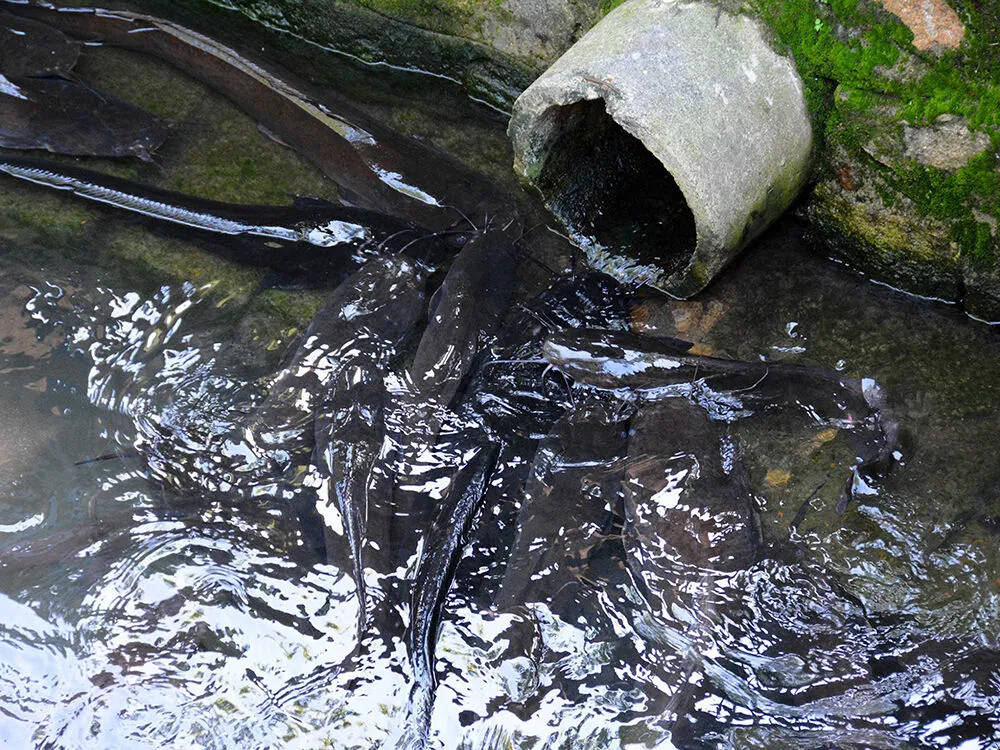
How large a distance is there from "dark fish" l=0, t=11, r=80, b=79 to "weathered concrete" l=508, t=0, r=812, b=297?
281cm

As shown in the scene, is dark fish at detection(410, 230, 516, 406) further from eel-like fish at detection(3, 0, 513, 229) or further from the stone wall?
the stone wall

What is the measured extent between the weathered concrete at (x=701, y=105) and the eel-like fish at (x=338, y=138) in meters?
0.58

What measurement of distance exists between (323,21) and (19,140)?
5.94ft

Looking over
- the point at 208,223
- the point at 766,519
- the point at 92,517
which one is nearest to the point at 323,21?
Answer: the point at 208,223

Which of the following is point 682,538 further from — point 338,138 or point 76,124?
point 76,124

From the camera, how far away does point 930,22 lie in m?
3.40

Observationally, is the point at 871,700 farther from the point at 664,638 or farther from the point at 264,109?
the point at 264,109

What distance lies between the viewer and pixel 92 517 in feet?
11.0

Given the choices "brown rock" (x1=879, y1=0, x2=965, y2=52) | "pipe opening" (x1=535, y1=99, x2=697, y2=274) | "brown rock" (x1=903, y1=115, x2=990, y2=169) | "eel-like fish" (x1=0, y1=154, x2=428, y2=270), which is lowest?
"eel-like fish" (x1=0, y1=154, x2=428, y2=270)

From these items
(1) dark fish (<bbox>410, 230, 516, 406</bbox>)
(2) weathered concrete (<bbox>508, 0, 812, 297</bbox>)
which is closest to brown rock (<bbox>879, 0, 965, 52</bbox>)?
(2) weathered concrete (<bbox>508, 0, 812, 297</bbox>)

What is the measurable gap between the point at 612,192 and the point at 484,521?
1913mm

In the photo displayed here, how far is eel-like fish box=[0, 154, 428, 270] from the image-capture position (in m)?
4.25

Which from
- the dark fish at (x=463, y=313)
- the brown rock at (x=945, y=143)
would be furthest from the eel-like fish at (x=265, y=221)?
the brown rock at (x=945, y=143)

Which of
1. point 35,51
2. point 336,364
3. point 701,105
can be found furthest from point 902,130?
point 35,51
